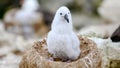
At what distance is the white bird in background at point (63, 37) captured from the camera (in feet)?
12.5

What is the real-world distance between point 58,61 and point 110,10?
19.4 ft

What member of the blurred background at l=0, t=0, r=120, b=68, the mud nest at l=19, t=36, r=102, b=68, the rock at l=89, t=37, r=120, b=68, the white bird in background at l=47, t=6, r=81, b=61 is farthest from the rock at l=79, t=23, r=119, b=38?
the blurred background at l=0, t=0, r=120, b=68

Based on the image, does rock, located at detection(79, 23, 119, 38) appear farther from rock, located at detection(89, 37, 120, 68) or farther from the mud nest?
the mud nest

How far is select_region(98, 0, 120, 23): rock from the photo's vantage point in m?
9.38

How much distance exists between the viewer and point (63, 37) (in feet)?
12.5

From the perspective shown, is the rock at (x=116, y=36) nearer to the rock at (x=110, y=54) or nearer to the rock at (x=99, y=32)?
the rock at (x=110, y=54)

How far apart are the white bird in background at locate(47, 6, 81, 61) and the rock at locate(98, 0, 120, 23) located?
17.9ft

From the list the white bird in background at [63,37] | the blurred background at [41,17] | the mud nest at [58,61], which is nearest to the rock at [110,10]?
the blurred background at [41,17]

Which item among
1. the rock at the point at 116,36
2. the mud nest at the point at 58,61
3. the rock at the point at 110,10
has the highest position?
the rock at the point at 110,10

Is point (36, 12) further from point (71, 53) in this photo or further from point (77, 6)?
point (71, 53)

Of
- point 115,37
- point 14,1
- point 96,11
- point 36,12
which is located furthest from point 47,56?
point 14,1

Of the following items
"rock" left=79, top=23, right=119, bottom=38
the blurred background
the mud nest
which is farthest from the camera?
the blurred background

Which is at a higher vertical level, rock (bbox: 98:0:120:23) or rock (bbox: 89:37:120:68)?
rock (bbox: 98:0:120:23)

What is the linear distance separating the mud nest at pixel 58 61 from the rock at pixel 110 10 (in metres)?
5.23
